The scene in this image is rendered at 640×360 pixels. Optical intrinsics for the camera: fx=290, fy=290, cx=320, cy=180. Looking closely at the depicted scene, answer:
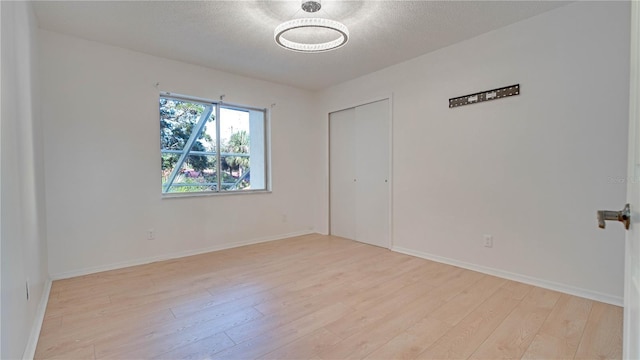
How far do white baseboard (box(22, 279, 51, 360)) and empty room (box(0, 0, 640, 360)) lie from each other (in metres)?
0.02

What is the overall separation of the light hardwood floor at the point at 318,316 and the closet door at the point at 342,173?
1.47 metres

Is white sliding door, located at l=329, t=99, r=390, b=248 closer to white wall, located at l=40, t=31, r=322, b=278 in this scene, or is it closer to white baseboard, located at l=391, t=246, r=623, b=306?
white baseboard, located at l=391, t=246, r=623, b=306

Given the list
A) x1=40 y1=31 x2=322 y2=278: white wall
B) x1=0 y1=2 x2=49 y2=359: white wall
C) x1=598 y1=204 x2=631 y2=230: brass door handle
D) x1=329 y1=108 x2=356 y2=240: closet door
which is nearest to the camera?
x1=598 y1=204 x2=631 y2=230: brass door handle

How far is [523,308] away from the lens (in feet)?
7.34

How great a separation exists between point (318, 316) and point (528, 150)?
241cm

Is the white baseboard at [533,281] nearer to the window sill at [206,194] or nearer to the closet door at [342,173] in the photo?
the closet door at [342,173]

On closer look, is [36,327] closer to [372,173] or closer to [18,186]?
[18,186]

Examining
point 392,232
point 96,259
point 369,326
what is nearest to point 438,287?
point 369,326

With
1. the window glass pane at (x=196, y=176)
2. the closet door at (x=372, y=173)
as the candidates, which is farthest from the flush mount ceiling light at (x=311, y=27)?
the window glass pane at (x=196, y=176)

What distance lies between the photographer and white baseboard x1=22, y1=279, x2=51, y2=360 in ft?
5.42

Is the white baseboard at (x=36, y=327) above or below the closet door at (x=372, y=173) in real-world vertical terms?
below

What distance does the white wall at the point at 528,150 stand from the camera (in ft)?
7.61

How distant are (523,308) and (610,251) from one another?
0.87 meters

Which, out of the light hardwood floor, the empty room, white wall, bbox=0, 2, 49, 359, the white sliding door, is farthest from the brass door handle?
the white sliding door
